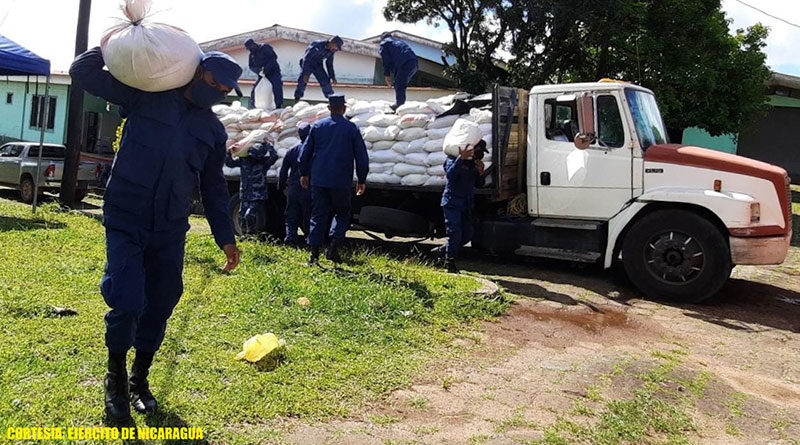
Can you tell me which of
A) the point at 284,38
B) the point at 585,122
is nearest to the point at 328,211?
the point at 585,122

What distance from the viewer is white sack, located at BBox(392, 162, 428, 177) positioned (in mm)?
8102

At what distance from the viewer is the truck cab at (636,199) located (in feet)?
21.2

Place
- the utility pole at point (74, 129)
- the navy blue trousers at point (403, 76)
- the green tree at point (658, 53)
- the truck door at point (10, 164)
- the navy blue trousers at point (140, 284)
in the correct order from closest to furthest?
the navy blue trousers at point (140, 284)
the navy blue trousers at point (403, 76)
the utility pole at point (74, 129)
the truck door at point (10, 164)
the green tree at point (658, 53)

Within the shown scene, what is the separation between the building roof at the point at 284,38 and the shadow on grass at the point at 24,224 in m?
11.8

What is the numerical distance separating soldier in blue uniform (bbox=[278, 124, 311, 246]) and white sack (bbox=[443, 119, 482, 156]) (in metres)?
1.92

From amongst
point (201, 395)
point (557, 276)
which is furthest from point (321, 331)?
point (557, 276)

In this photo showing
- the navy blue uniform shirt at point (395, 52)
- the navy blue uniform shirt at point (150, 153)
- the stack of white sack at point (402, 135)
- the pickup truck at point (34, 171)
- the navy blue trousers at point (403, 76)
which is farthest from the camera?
the pickup truck at point (34, 171)

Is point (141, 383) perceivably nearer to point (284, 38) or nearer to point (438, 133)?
point (438, 133)

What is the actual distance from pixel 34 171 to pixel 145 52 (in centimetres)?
1265

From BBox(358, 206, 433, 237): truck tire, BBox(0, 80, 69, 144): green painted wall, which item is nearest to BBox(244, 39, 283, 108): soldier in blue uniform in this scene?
BBox(358, 206, 433, 237): truck tire

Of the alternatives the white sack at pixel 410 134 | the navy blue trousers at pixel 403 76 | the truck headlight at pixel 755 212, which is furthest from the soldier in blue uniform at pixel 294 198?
the truck headlight at pixel 755 212

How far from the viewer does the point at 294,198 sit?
8.27 metres

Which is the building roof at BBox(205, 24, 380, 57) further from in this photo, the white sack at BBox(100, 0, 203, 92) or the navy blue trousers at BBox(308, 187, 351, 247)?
the white sack at BBox(100, 0, 203, 92)

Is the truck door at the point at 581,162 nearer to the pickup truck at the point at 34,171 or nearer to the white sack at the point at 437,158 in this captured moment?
the white sack at the point at 437,158
